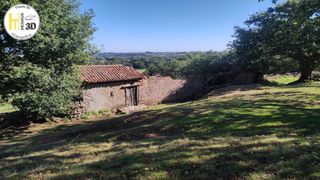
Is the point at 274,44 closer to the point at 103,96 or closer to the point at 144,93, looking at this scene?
the point at 144,93

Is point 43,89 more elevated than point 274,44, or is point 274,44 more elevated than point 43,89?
point 274,44

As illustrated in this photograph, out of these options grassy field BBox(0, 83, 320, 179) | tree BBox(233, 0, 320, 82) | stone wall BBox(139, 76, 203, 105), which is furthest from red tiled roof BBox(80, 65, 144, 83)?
grassy field BBox(0, 83, 320, 179)

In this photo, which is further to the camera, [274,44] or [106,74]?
[274,44]

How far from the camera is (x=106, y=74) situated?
1320 inches

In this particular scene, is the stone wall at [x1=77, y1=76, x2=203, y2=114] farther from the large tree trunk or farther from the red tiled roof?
the large tree trunk

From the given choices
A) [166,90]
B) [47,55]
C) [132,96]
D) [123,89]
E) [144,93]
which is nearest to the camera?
[47,55]

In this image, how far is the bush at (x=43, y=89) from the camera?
19484 mm

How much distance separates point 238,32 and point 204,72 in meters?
7.74

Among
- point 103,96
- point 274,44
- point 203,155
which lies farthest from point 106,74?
point 203,155

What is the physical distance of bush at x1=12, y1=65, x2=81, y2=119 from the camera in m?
19.5

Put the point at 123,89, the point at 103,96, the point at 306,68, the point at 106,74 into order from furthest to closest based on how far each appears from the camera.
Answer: the point at 306,68 → the point at 123,89 → the point at 106,74 → the point at 103,96

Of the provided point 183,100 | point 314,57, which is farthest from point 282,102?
point 314,57

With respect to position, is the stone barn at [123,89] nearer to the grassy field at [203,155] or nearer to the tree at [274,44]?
the tree at [274,44]

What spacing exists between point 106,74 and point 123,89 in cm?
244
